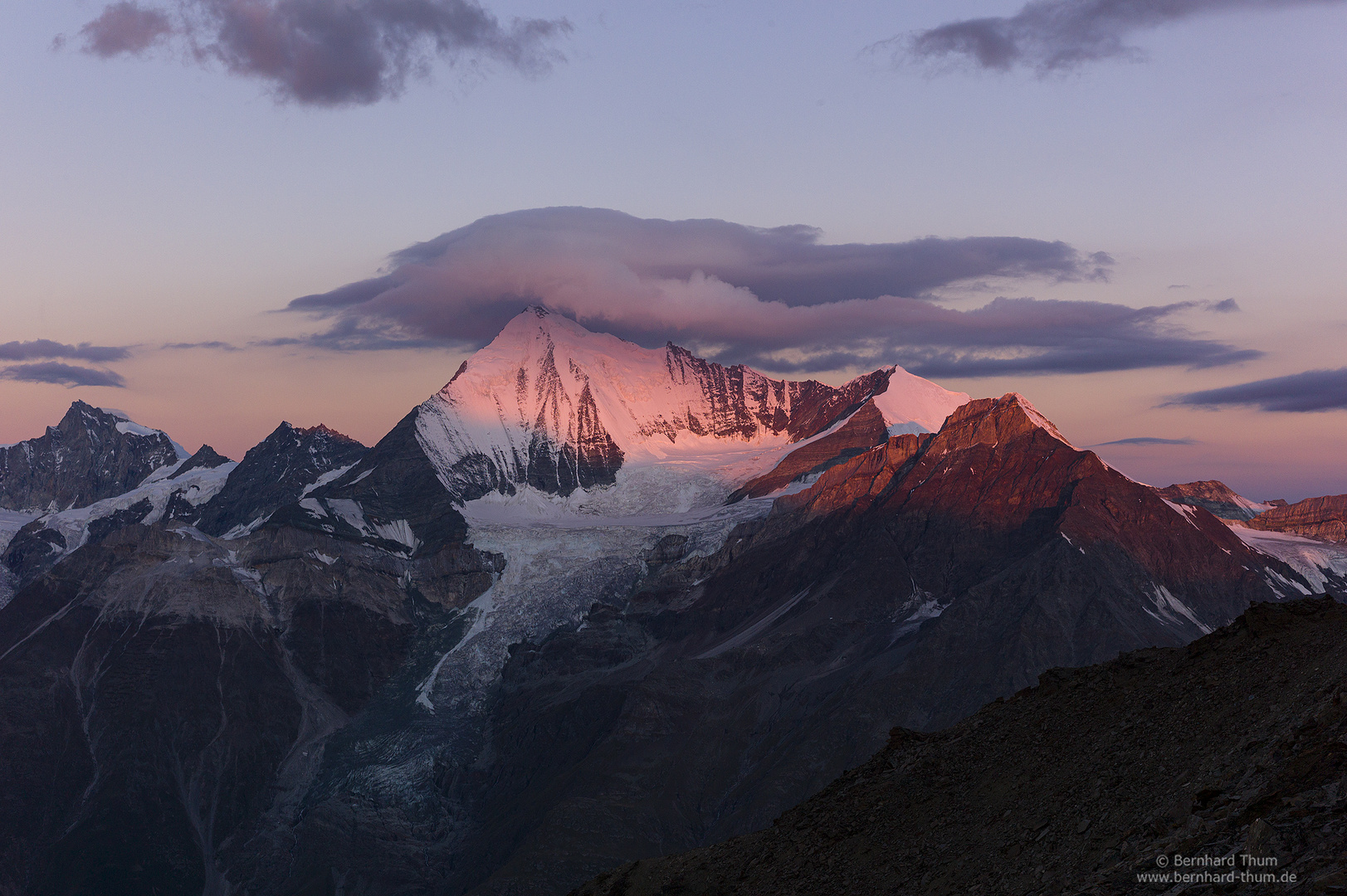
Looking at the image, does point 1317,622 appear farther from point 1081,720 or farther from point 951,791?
point 951,791

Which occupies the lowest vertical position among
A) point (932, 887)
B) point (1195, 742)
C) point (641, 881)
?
point (641, 881)

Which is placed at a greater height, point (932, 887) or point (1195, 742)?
point (1195, 742)

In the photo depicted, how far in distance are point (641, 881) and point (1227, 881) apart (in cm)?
3795

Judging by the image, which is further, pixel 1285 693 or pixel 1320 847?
pixel 1285 693

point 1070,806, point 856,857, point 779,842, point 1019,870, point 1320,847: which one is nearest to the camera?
point 1320,847

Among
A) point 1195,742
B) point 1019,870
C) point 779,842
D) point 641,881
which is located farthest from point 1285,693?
point 641,881

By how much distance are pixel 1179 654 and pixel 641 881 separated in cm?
2966

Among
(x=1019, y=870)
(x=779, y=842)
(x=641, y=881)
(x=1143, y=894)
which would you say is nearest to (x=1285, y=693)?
(x=1019, y=870)

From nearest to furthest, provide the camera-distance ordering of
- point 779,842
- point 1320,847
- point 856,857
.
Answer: point 1320,847 → point 856,857 → point 779,842

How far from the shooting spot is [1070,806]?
55500 mm

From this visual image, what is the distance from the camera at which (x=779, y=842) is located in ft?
223

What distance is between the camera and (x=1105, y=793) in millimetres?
54906

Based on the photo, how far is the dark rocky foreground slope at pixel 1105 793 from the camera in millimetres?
41281

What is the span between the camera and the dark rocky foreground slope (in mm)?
→ 41281
